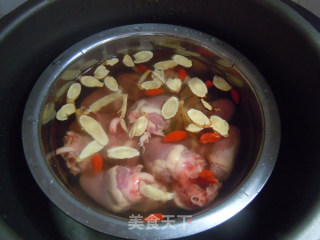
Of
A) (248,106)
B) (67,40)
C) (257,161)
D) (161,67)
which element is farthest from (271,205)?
(67,40)

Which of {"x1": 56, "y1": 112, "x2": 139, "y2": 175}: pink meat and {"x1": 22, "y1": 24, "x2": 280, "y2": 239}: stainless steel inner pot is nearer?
{"x1": 22, "y1": 24, "x2": 280, "y2": 239}: stainless steel inner pot

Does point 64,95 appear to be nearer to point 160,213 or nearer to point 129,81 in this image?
point 129,81

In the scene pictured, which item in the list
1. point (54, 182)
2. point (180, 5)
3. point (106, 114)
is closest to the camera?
point (54, 182)

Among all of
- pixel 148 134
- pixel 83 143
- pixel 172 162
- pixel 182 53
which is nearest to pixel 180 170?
pixel 172 162

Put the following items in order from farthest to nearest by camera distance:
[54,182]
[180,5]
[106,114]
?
1. [180,5]
2. [106,114]
3. [54,182]

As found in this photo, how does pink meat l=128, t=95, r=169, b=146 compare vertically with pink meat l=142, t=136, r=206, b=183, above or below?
above

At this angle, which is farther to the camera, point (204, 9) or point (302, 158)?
point (204, 9)

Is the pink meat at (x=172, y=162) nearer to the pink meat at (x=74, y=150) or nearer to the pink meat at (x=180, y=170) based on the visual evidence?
the pink meat at (x=180, y=170)

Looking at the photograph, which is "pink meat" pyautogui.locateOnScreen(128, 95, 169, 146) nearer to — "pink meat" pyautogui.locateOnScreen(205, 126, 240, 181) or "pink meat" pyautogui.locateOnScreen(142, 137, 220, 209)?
"pink meat" pyautogui.locateOnScreen(142, 137, 220, 209)

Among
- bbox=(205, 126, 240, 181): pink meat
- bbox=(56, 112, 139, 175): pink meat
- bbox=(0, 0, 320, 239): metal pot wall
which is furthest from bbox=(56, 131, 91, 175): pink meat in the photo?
bbox=(205, 126, 240, 181): pink meat
